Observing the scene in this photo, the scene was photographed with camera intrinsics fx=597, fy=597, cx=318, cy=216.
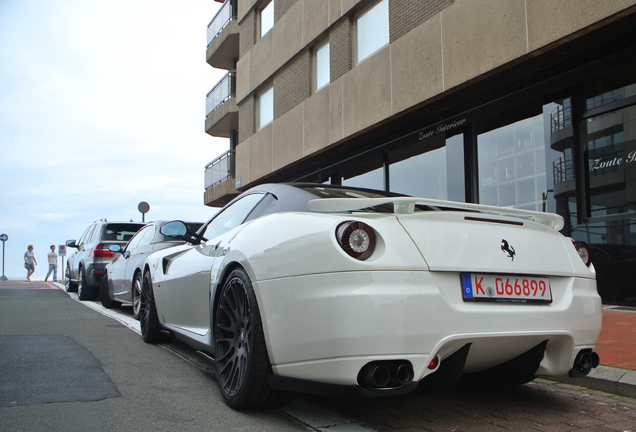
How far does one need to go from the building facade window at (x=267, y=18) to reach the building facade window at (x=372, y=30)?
5.24 metres

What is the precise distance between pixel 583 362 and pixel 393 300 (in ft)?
4.17

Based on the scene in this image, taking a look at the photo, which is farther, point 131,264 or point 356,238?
point 131,264

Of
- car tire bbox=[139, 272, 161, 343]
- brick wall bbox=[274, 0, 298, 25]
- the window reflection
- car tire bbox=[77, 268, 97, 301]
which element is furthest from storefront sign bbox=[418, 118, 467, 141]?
car tire bbox=[77, 268, 97, 301]

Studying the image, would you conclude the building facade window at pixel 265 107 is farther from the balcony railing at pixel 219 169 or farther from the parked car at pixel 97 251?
the parked car at pixel 97 251

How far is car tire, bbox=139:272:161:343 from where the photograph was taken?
5.46m

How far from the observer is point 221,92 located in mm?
23844

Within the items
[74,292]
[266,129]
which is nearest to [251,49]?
[266,129]

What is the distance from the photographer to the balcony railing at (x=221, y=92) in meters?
22.7

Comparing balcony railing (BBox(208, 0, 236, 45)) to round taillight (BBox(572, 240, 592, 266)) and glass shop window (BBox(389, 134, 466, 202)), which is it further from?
round taillight (BBox(572, 240, 592, 266))

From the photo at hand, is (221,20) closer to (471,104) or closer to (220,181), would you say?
(220,181)

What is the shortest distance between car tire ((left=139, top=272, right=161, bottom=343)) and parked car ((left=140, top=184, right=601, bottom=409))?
2.08 m

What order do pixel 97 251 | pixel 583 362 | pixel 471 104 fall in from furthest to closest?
1. pixel 97 251
2. pixel 471 104
3. pixel 583 362

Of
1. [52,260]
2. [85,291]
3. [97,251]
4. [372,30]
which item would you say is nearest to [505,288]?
[97,251]

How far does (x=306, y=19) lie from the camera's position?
1560 cm
